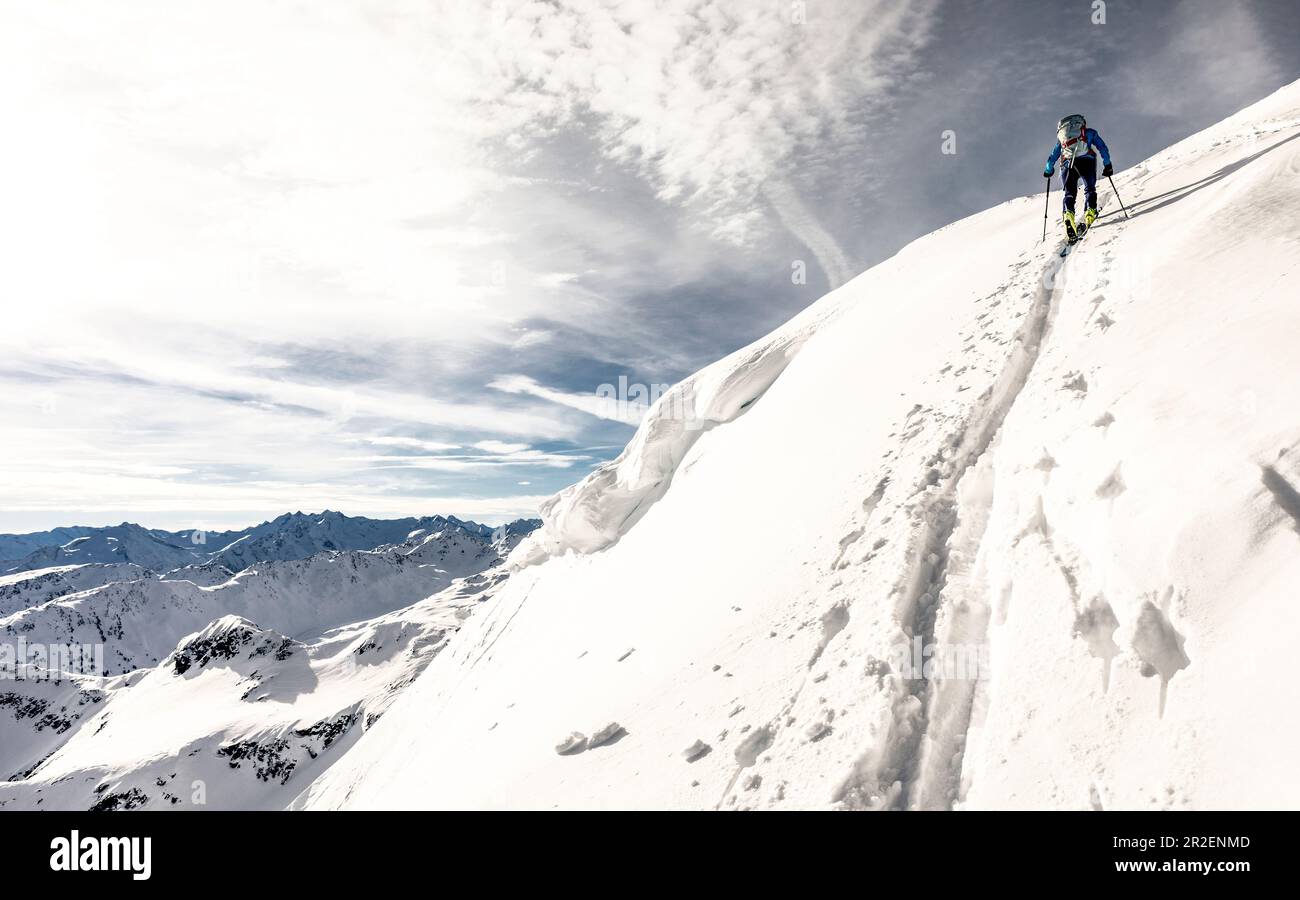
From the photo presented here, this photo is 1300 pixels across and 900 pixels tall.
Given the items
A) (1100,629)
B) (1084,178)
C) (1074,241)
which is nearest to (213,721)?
(1100,629)

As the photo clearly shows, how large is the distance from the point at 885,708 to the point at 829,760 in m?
0.80

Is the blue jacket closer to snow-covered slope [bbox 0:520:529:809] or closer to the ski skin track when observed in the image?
A: the ski skin track

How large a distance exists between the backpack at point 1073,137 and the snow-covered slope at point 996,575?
5.89 ft

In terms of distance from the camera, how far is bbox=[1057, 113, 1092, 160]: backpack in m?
14.5

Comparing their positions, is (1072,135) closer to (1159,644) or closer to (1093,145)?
(1093,145)

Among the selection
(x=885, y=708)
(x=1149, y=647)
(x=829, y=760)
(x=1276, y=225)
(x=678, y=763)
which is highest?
(x=1276, y=225)

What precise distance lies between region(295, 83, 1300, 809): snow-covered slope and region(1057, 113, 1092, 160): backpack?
1.79 metres

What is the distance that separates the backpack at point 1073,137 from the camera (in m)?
14.5

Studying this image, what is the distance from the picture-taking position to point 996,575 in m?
6.43

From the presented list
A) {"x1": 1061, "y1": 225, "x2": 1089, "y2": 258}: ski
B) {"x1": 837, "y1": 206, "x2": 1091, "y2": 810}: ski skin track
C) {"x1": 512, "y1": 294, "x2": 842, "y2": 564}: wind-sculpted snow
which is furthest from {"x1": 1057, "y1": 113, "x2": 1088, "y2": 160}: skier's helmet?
{"x1": 512, "y1": 294, "x2": 842, "y2": 564}: wind-sculpted snow

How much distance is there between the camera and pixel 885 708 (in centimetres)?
555

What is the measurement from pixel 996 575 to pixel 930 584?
0.78m
